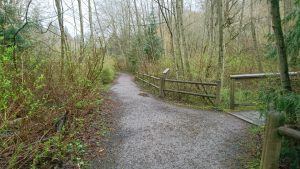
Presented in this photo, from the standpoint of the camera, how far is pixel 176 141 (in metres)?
4.91

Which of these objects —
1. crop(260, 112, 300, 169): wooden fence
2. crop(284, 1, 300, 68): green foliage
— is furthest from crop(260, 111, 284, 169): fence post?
crop(284, 1, 300, 68): green foliage

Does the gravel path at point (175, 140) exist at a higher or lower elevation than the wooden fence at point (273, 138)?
lower

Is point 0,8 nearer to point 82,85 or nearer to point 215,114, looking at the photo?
point 82,85

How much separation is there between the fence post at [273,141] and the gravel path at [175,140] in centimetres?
143

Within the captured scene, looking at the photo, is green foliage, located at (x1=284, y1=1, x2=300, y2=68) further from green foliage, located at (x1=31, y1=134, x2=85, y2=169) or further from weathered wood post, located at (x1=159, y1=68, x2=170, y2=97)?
weathered wood post, located at (x1=159, y1=68, x2=170, y2=97)

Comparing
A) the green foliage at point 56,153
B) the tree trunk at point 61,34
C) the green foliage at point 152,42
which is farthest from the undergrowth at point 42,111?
the green foliage at point 152,42

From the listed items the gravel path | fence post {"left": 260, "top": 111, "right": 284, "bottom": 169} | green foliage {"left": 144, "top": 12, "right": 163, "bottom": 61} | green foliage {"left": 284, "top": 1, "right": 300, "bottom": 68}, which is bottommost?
the gravel path

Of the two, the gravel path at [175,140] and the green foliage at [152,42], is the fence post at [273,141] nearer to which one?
the gravel path at [175,140]

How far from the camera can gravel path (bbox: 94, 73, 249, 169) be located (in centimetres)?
401

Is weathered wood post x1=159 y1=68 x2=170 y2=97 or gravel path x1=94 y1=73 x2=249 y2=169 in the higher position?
weathered wood post x1=159 y1=68 x2=170 y2=97

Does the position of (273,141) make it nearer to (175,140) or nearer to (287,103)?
(287,103)

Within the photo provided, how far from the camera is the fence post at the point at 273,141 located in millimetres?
2336

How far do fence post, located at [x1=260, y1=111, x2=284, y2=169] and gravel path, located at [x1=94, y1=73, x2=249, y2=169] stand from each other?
1.43 m

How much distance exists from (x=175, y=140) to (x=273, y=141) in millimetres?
2770
